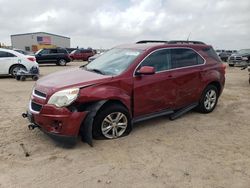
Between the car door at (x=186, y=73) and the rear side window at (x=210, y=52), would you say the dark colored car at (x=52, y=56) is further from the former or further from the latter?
the car door at (x=186, y=73)

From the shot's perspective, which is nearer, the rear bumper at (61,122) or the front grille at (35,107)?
the rear bumper at (61,122)

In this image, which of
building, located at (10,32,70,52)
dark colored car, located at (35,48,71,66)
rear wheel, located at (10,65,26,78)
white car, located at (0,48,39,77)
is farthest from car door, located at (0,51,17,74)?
building, located at (10,32,70,52)

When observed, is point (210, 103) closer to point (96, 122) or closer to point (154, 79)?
point (154, 79)

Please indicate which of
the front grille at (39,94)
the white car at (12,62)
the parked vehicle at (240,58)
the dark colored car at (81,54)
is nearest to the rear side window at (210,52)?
the front grille at (39,94)

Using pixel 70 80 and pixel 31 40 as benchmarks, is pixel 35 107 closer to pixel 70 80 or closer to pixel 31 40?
pixel 70 80

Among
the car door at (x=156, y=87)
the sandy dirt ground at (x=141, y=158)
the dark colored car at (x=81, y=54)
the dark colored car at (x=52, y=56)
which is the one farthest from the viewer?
the dark colored car at (x=81, y=54)

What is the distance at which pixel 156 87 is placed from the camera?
17.2 ft

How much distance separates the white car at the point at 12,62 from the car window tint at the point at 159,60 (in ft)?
31.2

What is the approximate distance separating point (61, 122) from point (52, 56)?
69.8 ft

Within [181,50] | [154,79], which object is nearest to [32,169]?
[154,79]

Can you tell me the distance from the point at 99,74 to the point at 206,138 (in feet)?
7.47

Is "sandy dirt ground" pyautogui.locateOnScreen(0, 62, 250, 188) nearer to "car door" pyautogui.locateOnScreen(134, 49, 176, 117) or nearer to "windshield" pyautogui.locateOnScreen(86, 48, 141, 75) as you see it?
"car door" pyautogui.locateOnScreen(134, 49, 176, 117)

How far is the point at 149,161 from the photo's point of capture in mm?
3994

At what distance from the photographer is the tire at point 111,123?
457cm
